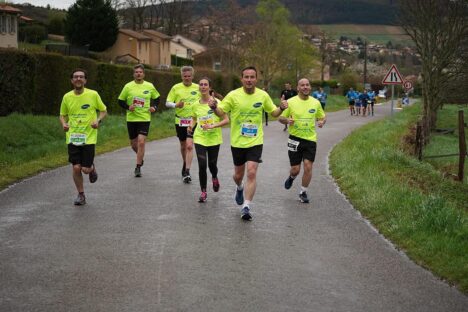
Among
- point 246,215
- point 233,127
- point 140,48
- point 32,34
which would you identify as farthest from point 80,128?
point 140,48

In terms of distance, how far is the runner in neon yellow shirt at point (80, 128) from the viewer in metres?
10.6

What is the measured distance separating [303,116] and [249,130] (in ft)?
6.12

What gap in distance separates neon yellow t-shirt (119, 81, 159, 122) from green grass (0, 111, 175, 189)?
233cm

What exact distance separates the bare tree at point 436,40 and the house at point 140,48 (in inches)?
1467

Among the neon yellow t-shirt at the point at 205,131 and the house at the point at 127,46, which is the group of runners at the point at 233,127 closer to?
the neon yellow t-shirt at the point at 205,131

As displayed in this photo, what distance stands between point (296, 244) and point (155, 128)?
20.0 metres

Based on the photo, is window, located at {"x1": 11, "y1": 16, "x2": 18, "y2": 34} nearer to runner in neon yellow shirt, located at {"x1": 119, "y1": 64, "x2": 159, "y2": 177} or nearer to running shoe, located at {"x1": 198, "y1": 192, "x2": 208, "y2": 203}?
runner in neon yellow shirt, located at {"x1": 119, "y1": 64, "x2": 159, "y2": 177}

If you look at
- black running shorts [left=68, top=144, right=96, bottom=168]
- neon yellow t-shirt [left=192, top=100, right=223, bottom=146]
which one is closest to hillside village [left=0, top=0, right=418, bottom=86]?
black running shorts [left=68, top=144, right=96, bottom=168]

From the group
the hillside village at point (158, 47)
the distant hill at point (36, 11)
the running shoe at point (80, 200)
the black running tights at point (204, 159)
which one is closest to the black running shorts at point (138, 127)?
the black running tights at point (204, 159)

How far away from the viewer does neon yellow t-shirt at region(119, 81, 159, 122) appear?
45.1 feet

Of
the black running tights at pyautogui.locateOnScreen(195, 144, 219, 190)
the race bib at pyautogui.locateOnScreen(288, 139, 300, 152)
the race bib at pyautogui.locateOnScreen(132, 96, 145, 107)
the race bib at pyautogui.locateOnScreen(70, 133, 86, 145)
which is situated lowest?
the black running tights at pyautogui.locateOnScreen(195, 144, 219, 190)

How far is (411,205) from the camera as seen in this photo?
10320mm

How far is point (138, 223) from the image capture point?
909 centimetres

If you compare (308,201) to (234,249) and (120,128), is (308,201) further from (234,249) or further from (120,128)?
(120,128)
